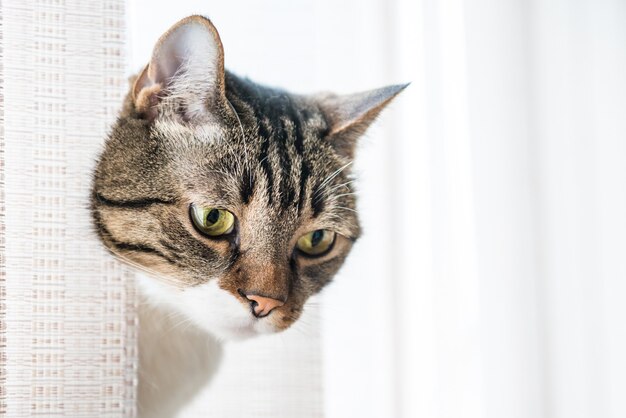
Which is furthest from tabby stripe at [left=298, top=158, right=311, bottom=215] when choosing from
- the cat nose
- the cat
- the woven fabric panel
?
the woven fabric panel

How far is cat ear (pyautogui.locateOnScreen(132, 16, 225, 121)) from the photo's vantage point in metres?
0.66

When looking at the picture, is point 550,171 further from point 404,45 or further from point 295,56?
point 295,56

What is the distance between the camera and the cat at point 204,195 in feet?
2.28

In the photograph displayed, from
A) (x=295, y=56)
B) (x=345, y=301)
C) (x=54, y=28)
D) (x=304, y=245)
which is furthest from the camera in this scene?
(x=345, y=301)

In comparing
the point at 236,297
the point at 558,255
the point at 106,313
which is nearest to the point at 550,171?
the point at 558,255

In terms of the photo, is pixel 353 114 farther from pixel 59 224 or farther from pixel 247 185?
pixel 59 224

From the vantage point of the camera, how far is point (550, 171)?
1012 millimetres

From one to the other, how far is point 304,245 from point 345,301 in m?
0.34

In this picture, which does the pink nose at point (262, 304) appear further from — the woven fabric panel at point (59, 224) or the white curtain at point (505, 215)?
the white curtain at point (505, 215)

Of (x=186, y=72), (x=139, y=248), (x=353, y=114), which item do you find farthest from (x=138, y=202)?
(x=353, y=114)

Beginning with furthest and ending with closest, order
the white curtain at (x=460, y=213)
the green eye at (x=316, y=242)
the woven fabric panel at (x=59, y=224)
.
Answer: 1. the white curtain at (x=460, y=213)
2. the green eye at (x=316, y=242)
3. the woven fabric panel at (x=59, y=224)

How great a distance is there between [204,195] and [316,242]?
17 centimetres

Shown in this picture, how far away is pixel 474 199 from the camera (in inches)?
40.3

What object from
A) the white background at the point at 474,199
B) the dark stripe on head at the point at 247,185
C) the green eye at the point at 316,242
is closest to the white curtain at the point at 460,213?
the white background at the point at 474,199
